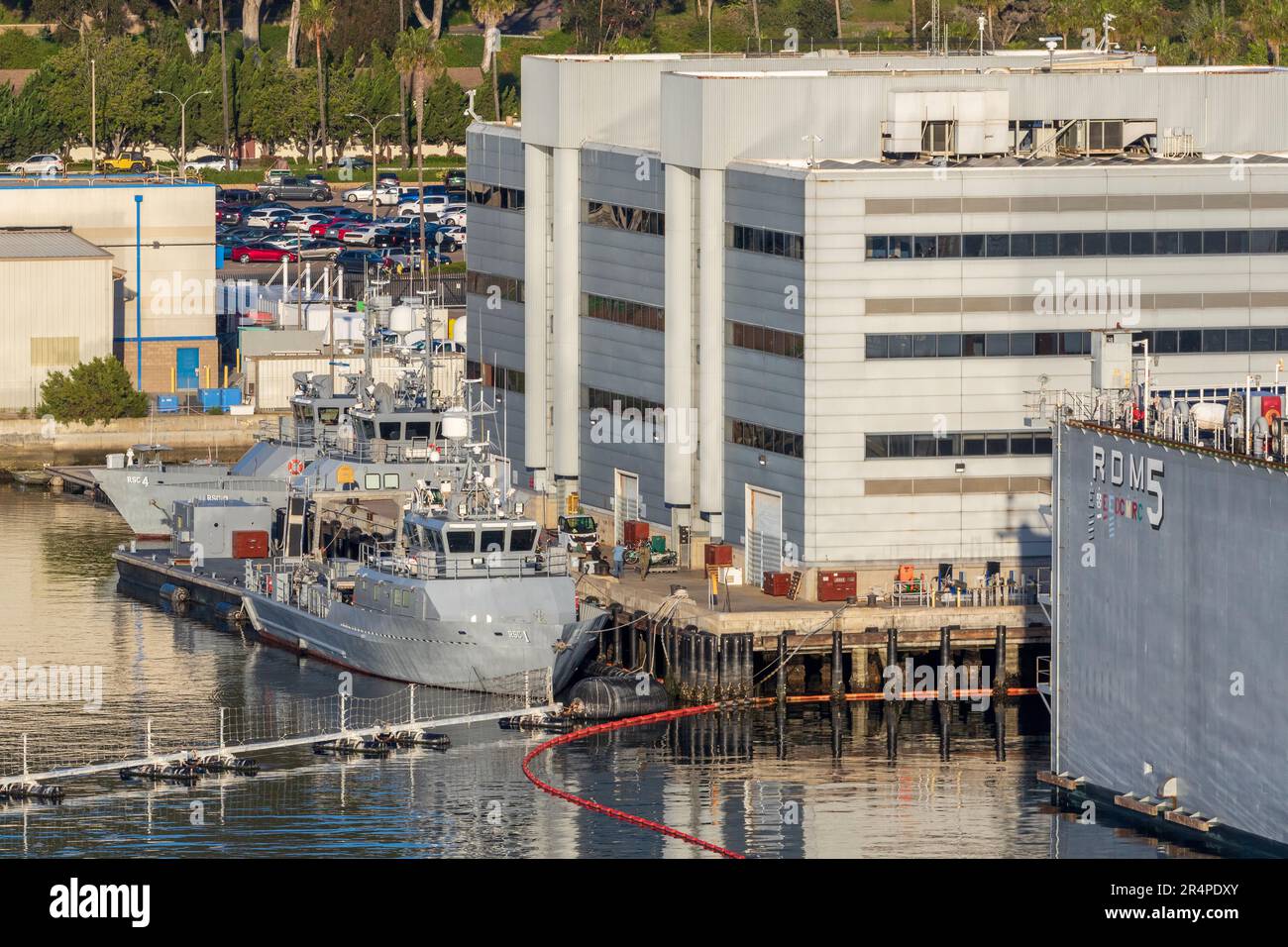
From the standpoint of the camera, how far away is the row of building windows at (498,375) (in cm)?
12781

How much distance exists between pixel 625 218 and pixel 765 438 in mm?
13275

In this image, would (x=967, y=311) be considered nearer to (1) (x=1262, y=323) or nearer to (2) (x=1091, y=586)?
(1) (x=1262, y=323)

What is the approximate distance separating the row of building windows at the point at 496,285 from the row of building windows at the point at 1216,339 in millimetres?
28613

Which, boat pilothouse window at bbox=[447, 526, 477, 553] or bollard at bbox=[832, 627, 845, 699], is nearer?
boat pilothouse window at bbox=[447, 526, 477, 553]

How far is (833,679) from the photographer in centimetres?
10481

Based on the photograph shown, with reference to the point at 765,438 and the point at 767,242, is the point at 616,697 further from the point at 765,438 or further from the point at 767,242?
the point at 767,242

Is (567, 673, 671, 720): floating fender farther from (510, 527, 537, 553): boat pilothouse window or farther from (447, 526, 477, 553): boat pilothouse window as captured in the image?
(447, 526, 477, 553): boat pilothouse window

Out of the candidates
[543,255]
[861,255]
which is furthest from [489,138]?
[861,255]

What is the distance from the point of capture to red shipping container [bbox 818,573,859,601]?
351ft

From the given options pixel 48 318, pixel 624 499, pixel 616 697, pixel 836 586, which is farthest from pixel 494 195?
pixel 48 318

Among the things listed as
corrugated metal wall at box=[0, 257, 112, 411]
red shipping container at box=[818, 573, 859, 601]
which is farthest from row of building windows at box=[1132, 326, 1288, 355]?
corrugated metal wall at box=[0, 257, 112, 411]

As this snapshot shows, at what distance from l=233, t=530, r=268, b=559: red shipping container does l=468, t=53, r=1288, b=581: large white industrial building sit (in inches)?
564

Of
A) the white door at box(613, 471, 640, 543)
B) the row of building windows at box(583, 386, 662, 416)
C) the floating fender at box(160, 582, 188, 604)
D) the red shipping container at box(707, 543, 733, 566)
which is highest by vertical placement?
the row of building windows at box(583, 386, 662, 416)

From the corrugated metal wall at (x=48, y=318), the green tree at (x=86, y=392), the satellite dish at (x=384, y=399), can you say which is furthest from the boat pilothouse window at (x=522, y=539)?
the corrugated metal wall at (x=48, y=318)
